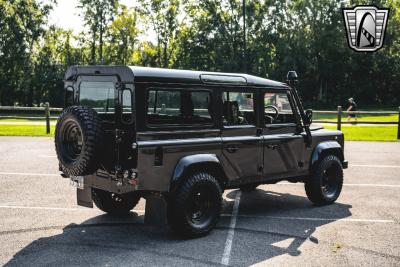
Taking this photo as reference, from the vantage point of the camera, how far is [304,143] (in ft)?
23.0

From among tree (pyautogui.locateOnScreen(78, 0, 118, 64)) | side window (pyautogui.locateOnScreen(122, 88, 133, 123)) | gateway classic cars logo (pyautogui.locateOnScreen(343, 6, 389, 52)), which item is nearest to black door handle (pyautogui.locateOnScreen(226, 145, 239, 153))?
side window (pyautogui.locateOnScreen(122, 88, 133, 123))

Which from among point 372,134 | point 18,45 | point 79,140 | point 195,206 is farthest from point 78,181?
point 18,45

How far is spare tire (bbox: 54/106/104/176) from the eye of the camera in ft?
16.3

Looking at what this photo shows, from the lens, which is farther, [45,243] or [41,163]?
[41,163]

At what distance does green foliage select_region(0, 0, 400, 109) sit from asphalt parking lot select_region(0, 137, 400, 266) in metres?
40.5

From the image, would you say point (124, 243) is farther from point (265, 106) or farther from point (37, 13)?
point (37, 13)

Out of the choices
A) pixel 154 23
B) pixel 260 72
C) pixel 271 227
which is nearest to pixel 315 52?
pixel 260 72

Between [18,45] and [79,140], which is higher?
[18,45]

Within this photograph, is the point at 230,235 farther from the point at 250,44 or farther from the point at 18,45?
the point at 250,44

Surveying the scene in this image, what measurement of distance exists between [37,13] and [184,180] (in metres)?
44.7

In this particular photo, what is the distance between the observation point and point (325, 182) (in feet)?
24.4

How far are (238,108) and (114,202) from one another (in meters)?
2.22

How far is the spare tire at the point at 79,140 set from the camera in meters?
4.97

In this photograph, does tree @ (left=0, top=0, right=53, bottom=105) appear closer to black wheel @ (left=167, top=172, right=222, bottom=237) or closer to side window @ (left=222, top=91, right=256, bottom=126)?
side window @ (left=222, top=91, right=256, bottom=126)
